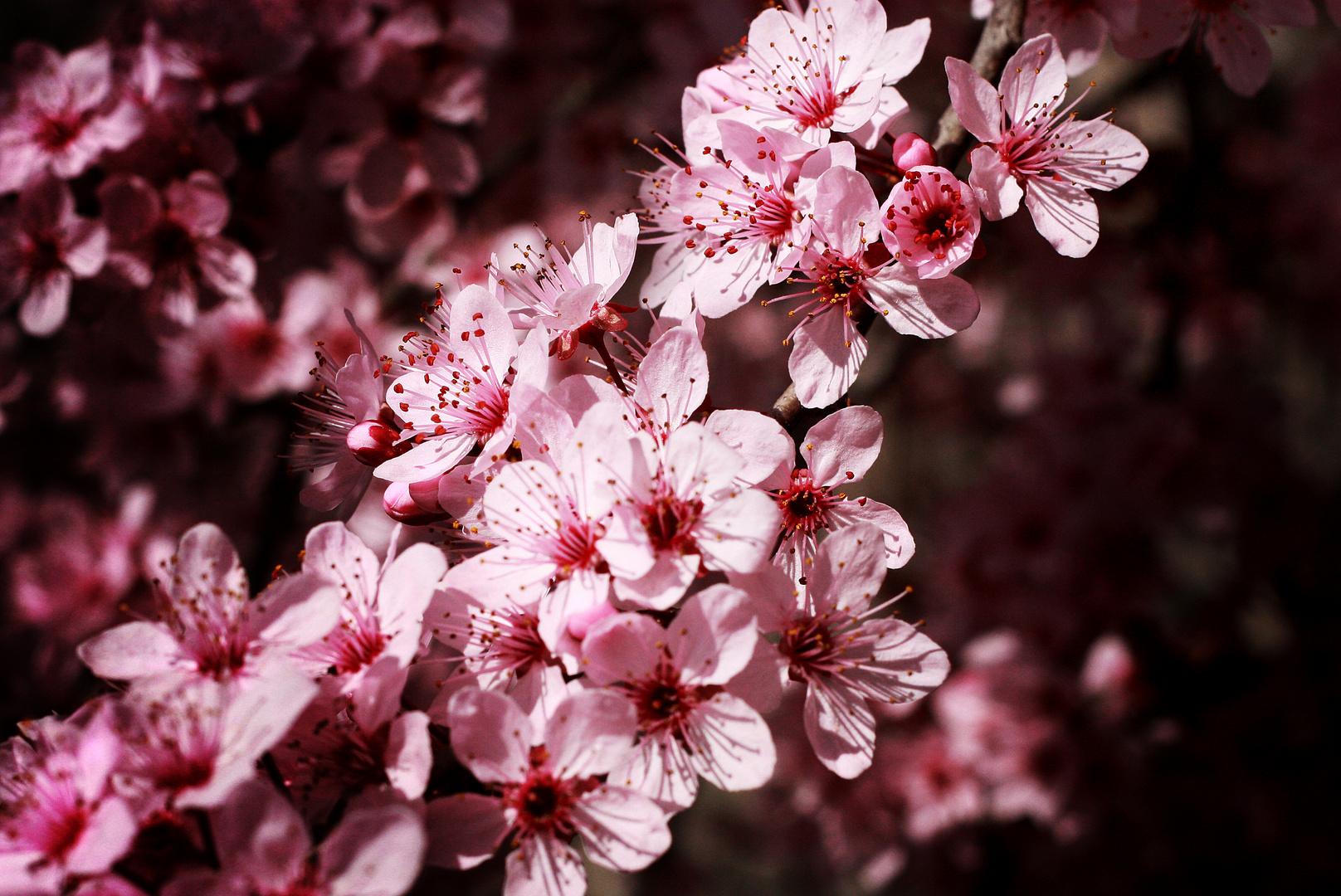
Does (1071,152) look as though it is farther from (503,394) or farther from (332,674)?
(332,674)

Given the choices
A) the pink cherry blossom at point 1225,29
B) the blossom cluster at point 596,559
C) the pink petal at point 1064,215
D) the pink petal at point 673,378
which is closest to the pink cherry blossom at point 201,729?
the blossom cluster at point 596,559

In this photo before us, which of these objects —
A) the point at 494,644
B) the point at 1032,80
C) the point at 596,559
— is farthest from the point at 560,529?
the point at 1032,80

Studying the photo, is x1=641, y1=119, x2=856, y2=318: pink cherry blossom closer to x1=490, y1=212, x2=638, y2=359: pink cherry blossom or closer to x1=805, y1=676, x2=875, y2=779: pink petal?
x1=490, y1=212, x2=638, y2=359: pink cherry blossom

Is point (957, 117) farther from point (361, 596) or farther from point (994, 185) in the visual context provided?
point (361, 596)

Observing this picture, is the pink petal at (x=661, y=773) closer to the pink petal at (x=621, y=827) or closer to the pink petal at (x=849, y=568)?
the pink petal at (x=621, y=827)

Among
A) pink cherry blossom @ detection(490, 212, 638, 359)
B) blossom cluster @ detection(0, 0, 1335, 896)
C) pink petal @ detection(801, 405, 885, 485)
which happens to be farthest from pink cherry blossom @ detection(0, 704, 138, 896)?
pink petal @ detection(801, 405, 885, 485)

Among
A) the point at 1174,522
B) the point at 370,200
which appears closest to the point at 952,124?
the point at 370,200
